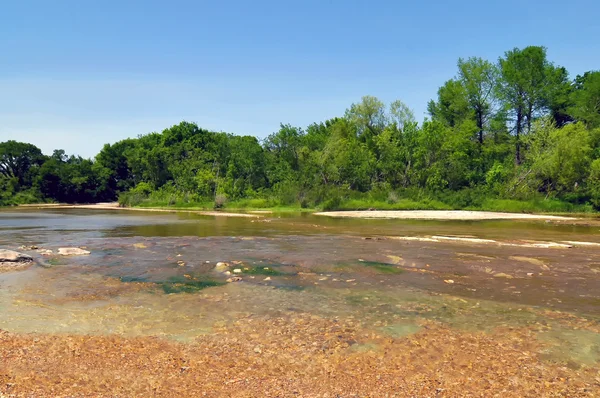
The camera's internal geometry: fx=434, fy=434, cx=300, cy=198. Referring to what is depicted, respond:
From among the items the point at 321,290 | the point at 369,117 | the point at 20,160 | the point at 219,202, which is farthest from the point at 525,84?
the point at 20,160

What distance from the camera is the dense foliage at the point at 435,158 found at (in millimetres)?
56406

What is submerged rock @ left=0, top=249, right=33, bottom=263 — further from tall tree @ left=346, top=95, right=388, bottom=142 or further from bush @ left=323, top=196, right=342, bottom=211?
tall tree @ left=346, top=95, right=388, bottom=142

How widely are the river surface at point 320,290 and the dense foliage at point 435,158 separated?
130 ft

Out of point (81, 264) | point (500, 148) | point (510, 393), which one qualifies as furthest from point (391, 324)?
point (500, 148)

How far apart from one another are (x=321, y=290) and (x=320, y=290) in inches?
1.1

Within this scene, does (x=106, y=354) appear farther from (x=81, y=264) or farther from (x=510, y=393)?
(x=81, y=264)

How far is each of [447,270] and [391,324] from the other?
21.7ft

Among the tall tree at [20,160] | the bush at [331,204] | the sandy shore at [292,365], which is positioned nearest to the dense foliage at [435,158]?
the bush at [331,204]

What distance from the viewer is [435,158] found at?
66.8 m

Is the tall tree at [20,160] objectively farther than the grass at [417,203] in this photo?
Yes

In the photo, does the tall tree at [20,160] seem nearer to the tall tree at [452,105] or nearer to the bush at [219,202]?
the bush at [219,202]

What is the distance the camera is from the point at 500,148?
6788 centimetres

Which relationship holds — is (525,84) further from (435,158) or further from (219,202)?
(219,202)

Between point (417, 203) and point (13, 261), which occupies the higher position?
point (417, 203)
